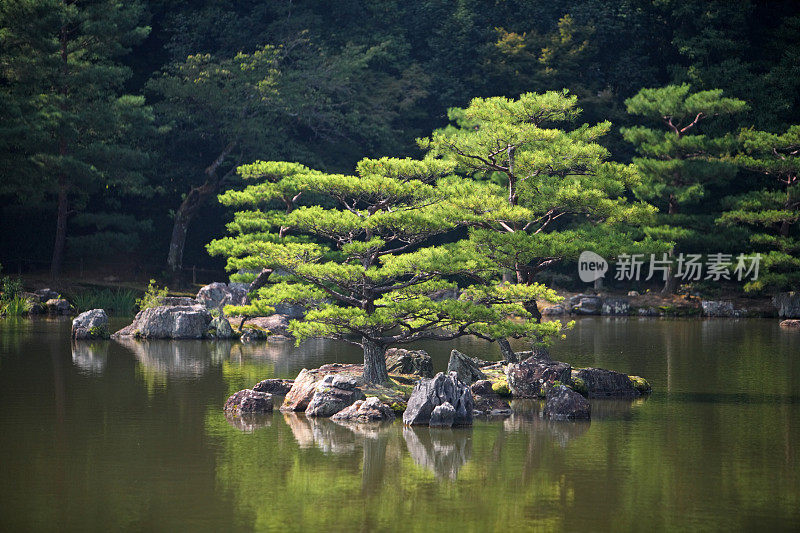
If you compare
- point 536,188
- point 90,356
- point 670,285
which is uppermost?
point 536,188

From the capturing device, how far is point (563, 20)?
177 ft

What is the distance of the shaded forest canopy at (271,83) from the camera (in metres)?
42.5

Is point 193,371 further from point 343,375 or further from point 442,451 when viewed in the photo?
point 442,451

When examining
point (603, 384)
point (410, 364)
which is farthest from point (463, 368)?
point (603, 384)

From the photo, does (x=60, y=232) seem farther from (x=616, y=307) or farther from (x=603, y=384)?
(x=603, y=384)

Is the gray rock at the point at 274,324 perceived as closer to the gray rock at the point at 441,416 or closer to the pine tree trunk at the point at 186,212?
the pine tree trunk at the point at 186,212

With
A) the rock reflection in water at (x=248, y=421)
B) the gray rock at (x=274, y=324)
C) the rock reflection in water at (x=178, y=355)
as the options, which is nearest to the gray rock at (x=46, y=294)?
the gray rock at (x=274, y=324)

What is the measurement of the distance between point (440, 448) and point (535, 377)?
5911 mm

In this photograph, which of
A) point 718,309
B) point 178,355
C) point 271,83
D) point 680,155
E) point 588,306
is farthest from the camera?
point 271,83

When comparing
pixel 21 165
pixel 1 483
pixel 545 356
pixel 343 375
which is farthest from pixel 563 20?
pixel 1 483

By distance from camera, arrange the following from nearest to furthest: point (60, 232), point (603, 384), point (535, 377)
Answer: point (535, 377)
point (603, 384)
point (60, 232)

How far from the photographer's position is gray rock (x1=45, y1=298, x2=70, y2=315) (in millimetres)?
40531

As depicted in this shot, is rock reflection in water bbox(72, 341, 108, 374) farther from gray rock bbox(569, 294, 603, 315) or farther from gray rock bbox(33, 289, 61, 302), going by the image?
gray rock bbox(569, 294, 603, 315)

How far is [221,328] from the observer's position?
34438mm
